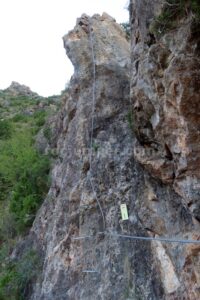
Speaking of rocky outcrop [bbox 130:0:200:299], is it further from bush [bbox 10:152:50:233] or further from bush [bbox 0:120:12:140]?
bush [bbox 0:120:12:140]

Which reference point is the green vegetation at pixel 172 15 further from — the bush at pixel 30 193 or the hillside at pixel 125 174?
the bush at pixel 30 193

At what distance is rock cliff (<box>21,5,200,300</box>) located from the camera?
547 cm

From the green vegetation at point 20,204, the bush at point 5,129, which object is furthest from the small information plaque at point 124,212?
the bush at point 5,129

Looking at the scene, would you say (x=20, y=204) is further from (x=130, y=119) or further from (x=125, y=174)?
(x=130, y=119)

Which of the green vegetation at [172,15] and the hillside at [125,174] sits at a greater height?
the green vegetation at [172,15]

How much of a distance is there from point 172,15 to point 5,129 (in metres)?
20.1

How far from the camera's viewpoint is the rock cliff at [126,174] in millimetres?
5473

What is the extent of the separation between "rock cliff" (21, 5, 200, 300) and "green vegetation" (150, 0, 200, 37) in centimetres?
13

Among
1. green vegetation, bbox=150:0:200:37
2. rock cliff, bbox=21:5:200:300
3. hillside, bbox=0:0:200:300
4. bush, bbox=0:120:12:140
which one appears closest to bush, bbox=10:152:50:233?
hillside, bbox=0:0:200:300

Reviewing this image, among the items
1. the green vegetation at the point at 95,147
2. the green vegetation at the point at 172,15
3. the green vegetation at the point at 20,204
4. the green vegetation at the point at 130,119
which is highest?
the green vegetation at the point at 172,15

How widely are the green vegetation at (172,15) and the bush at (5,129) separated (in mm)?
18960

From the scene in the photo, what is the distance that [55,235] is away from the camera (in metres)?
8.64

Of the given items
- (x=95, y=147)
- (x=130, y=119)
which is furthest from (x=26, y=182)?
(x=130, y=119)

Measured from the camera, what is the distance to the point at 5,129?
24.4 metres
